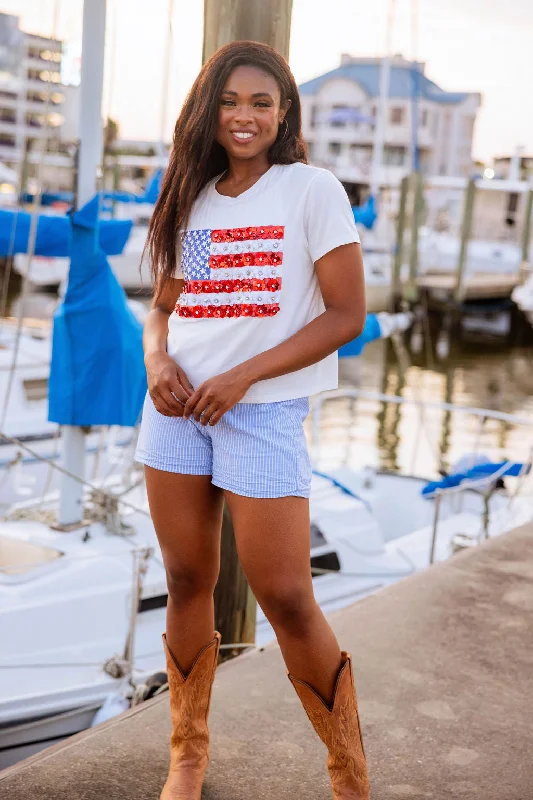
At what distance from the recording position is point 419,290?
99.0ft

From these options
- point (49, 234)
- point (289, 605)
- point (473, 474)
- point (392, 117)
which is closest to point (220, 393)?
point (289, 605)

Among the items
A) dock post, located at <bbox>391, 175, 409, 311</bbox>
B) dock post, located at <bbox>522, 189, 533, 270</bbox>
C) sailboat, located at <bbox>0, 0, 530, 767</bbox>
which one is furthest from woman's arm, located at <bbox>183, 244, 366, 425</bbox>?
dock post, located at <bbox>522, 189, 533, 270</bbox>

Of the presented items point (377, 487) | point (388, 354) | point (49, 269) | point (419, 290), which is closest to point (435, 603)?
point (377, 487)

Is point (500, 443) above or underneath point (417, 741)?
underneath

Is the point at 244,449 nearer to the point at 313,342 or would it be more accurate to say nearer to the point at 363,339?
the point at 313,342

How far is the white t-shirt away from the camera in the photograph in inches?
81.6

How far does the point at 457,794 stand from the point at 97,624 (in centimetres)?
275

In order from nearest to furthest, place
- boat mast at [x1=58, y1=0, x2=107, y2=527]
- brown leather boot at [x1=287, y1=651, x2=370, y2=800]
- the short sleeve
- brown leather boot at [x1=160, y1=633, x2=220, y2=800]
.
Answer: the short sleeve < brown leather boot at [x1=287, y1=651, x2=370, y2=800] < brown leather boot at [x1=160, y1=633, x2=220, y2=800] < boat mast at [x1=58, y1=0, x2=107, y2=527]

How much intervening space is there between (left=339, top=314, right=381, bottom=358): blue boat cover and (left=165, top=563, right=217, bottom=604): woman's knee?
4.78 m

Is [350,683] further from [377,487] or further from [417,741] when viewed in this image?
[377,487]

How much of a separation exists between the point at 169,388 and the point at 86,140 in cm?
338

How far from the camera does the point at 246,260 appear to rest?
6.90 feet

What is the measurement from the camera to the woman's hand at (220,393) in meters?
2.05

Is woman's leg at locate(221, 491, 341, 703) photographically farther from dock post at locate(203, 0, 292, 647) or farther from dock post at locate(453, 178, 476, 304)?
dock post at locate(453, 178, 476, 304)
